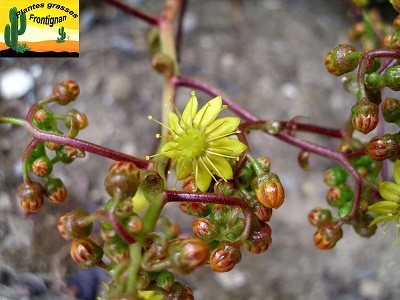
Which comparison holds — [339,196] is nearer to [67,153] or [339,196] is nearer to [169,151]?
[169,151]

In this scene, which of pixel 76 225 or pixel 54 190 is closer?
pixel 76 225

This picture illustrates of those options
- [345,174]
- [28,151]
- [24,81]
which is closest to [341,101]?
[345,174]

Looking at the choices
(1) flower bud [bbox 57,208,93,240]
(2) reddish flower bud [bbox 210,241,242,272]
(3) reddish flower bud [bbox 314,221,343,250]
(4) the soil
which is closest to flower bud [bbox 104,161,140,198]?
(1) flower bud [bbox 57,208,93,240]

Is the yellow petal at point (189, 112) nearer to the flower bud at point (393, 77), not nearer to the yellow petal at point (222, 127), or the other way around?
the yellow petal at point (222, 127)

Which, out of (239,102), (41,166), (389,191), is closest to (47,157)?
(41,166)

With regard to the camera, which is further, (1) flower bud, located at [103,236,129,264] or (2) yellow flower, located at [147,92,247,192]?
(2) yellow flower, located at [147,92,247,192]

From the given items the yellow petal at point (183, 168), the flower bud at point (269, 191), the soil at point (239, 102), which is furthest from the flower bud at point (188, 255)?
the soil at point (239, 102)

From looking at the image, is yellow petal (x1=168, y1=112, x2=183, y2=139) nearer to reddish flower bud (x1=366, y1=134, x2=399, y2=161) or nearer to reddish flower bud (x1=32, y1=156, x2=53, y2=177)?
reddish flower bud (x1=32, y1=156, x2=53, y2=177)
